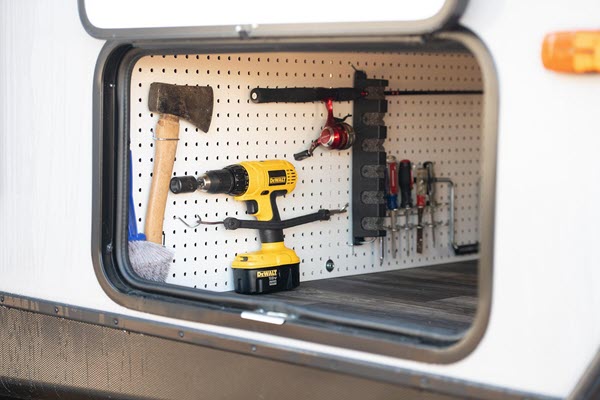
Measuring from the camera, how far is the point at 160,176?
9.35 ft

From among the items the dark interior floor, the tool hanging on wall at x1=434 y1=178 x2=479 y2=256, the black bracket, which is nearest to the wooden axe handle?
the dark interior floor

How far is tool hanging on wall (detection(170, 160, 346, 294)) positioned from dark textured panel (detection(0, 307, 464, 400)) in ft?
1.46

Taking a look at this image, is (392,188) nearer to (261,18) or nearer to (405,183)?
(405,183)

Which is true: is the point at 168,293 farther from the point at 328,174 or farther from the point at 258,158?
the point at 328,174

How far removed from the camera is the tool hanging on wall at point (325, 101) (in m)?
3.11

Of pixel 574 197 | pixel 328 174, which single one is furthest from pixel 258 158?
pixel 574 197

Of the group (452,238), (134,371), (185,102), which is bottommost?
(134,371)

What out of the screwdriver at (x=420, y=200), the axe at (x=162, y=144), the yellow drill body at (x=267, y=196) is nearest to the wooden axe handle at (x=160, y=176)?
the axe at (x=162, y=144)

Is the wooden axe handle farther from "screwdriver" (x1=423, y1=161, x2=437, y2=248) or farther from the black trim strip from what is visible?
"screwdriver" (x1=423, y1=161, x2=437, y2=248)

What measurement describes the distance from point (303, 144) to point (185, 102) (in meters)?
0.47

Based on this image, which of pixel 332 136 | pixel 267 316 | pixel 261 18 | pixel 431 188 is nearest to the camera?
pixel 261 18

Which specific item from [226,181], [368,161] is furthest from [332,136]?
[226,181]

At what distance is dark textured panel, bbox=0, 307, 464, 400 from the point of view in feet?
7.52

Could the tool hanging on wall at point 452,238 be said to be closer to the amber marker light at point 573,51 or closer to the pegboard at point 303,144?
the pegboard at point 303,144
